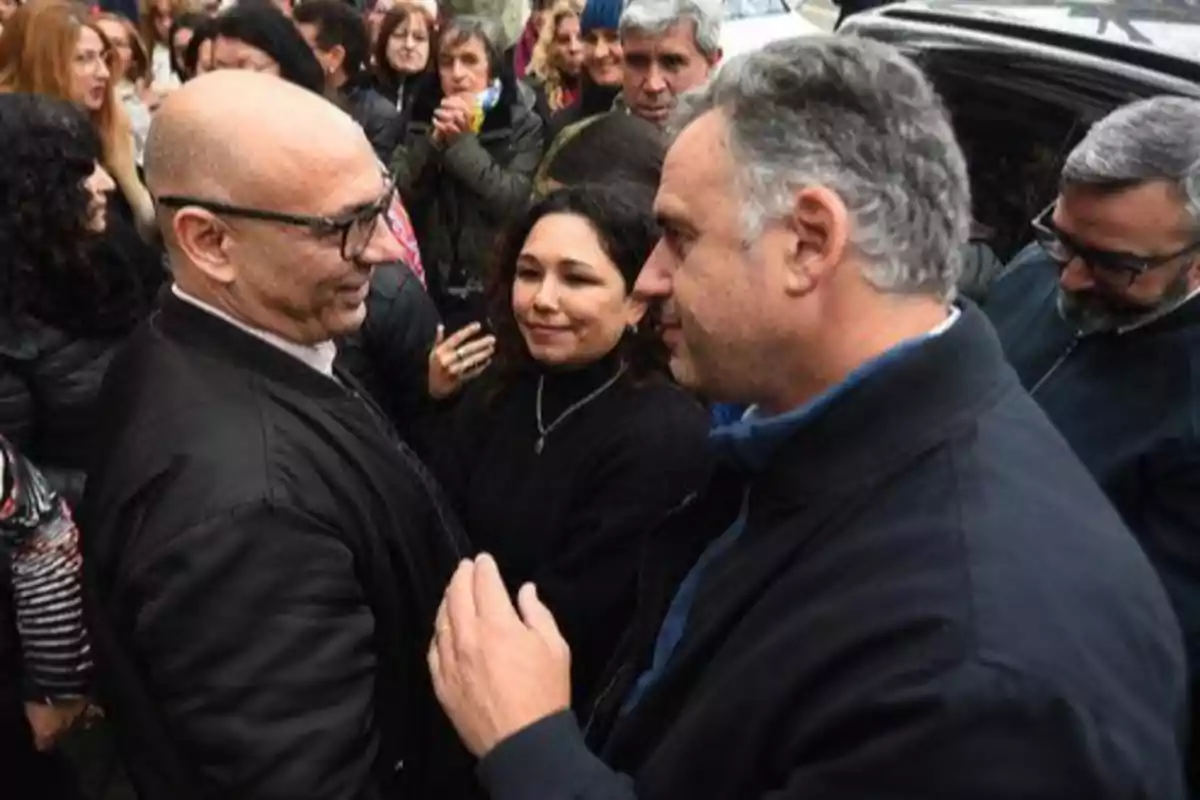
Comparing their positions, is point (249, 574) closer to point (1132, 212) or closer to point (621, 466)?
point (621, 466)

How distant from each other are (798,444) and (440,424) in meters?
1.57

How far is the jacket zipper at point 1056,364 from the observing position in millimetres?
2203

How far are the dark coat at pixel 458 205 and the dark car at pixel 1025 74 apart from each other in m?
1.21

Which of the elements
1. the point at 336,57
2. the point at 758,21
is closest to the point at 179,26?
the point at 336,57

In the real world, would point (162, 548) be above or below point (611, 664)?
above

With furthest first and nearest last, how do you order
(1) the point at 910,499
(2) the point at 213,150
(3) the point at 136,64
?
(3) the point at 136,64, (2) the point at 213,150, (1) the point at 910,499

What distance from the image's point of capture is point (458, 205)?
3.85 meters

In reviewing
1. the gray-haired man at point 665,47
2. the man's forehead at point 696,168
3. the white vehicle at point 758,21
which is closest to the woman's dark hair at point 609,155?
the gray-haired man at point 665,47

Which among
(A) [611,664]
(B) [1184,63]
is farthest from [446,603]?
(B) [1184,63]

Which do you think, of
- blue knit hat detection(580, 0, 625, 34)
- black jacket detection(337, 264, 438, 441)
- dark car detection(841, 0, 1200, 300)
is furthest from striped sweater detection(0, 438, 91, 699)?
blue knit hat detection(580, 0, 625, 34)

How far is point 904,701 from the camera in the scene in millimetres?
926

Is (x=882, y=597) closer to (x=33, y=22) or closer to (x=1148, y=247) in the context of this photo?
(x=1148, y=247)

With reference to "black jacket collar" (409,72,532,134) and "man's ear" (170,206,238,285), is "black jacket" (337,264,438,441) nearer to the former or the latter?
"man's ear" (170,206,238,285)

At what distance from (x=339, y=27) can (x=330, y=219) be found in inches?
112
